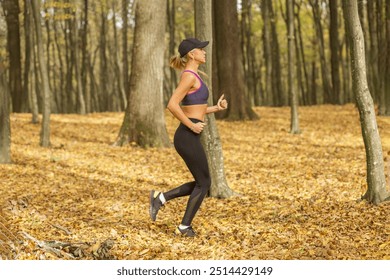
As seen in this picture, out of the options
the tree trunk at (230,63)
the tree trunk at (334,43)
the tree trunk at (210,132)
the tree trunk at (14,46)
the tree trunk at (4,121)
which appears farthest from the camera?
the tree trunk at (334,43)

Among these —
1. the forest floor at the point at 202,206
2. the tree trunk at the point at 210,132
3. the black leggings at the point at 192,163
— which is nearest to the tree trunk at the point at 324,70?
the forest floor at the point at 202,206

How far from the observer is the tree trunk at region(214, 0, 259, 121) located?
18.3 m

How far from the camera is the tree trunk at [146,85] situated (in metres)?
13.7

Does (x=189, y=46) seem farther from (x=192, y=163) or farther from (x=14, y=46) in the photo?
(x=14, y=46)

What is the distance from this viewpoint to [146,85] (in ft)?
45.1

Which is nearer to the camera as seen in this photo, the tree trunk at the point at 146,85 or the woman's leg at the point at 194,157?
the woman's leg at the point at 194,157

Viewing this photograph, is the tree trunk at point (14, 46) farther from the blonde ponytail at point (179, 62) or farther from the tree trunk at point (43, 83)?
the blonde ponytail at point (179, 62)

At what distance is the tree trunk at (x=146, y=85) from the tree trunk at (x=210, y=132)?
5.19 metres

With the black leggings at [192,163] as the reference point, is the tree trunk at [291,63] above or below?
above

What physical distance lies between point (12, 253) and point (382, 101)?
15.6 metres

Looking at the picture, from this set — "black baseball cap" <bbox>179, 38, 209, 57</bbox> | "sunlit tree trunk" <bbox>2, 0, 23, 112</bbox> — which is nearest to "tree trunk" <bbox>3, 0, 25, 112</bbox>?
"sunlit tree trunk" <bbox>2, 0, 23, 112</bbox>

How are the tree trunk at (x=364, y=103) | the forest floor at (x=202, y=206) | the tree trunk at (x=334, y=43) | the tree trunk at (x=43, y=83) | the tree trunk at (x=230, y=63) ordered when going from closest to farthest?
1. the forest floor at (x=202, y=206)
2. the tree trunk at (x=364, y=103)
3. the tree trunk at (x=43, y=83)
4. the tree trunk at (x=230, y=63)
5. the tree trunk at (x=334, y=43)

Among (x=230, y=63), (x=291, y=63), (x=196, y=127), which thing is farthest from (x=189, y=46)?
(x=230, y=63)

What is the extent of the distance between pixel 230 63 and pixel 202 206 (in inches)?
435
